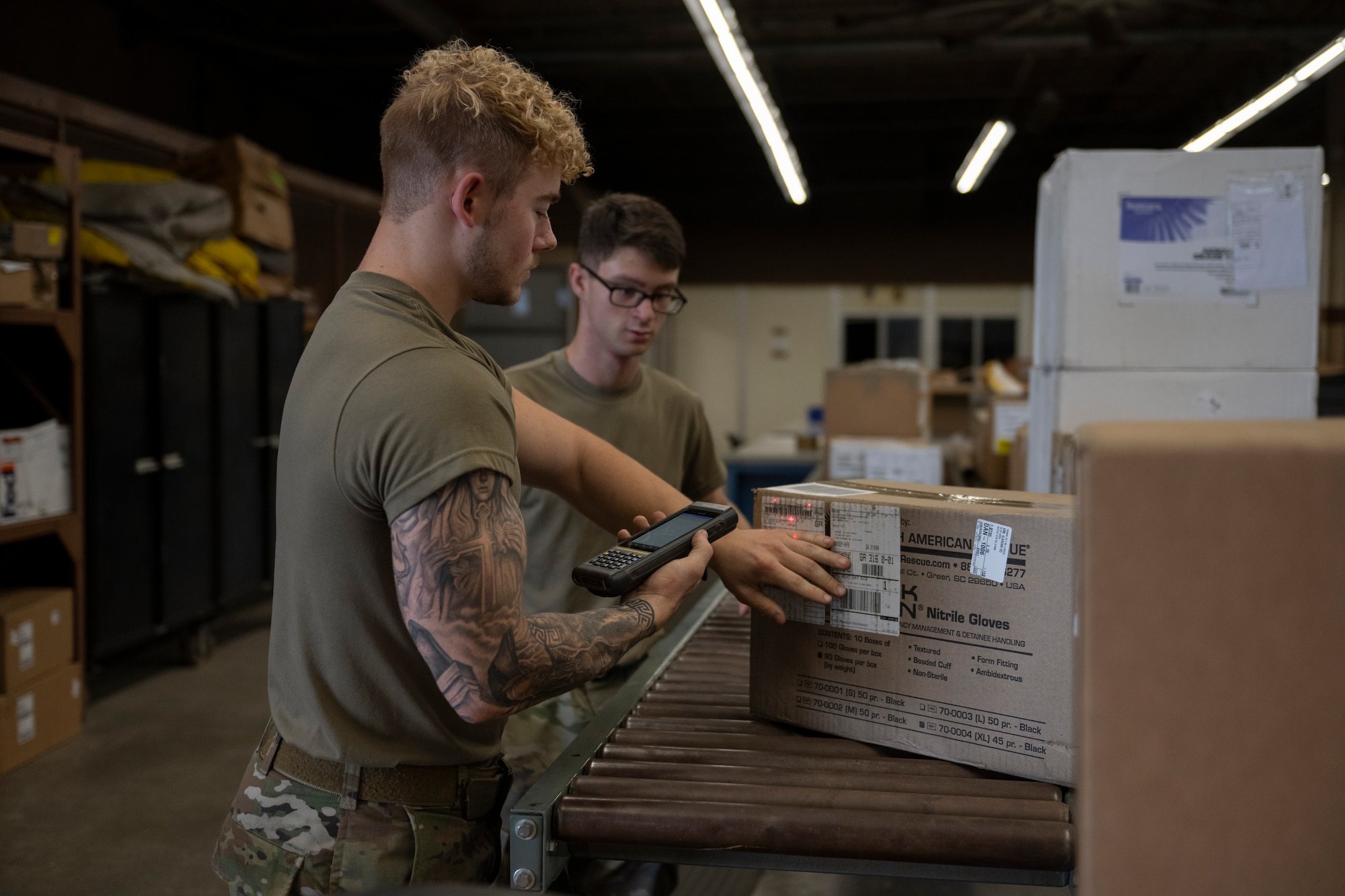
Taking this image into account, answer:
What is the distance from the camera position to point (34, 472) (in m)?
3.41

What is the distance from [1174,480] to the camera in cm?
57

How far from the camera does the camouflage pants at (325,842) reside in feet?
3.59

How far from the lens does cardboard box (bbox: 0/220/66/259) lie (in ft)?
10.6

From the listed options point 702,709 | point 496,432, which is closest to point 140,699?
point 702,709

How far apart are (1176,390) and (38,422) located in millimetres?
3885

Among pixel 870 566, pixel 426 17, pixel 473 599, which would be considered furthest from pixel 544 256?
pixel 473 599

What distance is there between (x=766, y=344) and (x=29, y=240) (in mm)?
10300

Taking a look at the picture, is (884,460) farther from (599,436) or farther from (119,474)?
(119,474)

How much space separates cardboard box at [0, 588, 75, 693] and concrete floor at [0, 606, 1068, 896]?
0.33m

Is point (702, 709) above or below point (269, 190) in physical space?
below

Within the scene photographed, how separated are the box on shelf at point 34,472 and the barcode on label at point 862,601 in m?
3.18

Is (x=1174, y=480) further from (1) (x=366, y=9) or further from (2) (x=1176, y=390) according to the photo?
(1) (x=366, y=9)

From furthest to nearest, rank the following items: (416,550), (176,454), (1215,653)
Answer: (176,454) < (416,550) < (1215,653)

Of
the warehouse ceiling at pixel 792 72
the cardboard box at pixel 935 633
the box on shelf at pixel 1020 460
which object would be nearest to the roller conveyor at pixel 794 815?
the cardboard box at pixel 935 633
